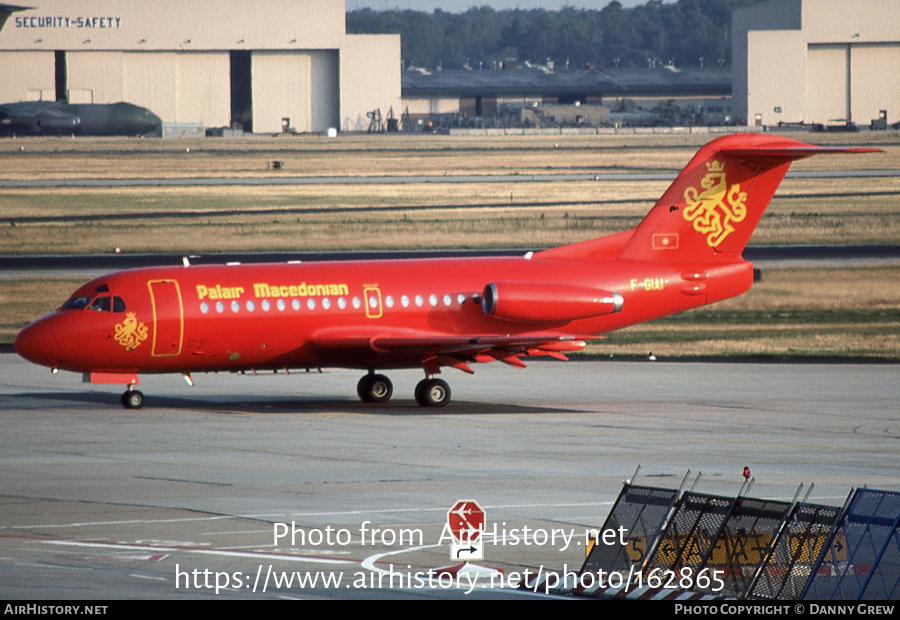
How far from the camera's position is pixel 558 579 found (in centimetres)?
1536

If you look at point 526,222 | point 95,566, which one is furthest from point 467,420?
point 526,222

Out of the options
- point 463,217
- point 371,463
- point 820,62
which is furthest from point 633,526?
point 820,62

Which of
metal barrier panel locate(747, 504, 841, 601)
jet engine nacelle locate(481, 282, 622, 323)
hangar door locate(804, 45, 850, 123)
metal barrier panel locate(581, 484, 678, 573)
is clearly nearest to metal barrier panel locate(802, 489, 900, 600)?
metal barrier panel locate(747, 504, 841, 601)

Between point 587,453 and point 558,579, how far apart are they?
9.95 meters

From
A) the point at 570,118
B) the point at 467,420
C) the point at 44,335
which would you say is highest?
the point at 570,118

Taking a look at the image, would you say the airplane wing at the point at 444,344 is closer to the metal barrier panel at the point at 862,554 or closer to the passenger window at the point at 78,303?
the passenger window at the point at 78,303

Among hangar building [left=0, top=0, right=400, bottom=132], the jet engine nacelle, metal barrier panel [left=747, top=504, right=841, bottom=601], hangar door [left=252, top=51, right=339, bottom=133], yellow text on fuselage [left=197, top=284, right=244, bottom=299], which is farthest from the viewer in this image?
hangar door [left=252, top=51, right=339, bottom=133]

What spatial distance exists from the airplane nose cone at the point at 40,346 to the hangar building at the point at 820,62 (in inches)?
5718

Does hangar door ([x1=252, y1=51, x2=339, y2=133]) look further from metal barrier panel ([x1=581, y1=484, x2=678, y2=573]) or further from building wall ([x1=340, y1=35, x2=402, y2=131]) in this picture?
metal barrier panel ([x1=581, y1=484, x2=678, y2=573])

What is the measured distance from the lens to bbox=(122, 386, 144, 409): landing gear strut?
1245 inches

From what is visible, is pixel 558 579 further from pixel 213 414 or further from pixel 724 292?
pixel 724 292

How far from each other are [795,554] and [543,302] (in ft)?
58.9

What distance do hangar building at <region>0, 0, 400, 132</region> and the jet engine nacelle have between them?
13533cm
